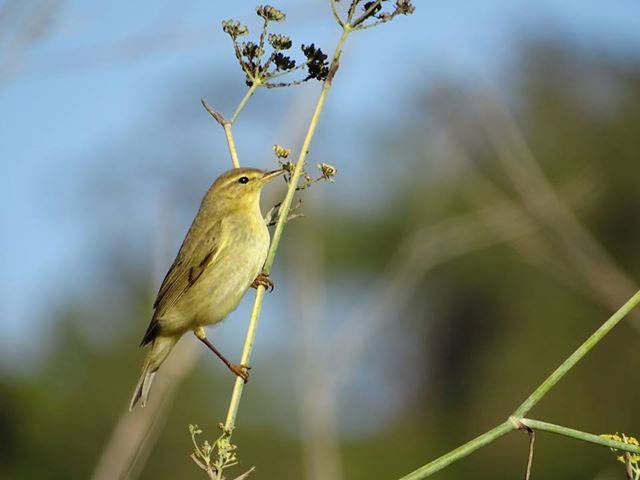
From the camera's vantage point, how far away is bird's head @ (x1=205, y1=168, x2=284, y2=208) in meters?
5.01

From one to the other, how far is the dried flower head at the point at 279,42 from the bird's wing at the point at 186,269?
195cm

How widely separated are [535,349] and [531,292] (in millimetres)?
3210

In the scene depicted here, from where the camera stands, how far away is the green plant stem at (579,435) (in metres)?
2.41

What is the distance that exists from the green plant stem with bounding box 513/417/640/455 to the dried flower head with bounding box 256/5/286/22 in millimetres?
1442

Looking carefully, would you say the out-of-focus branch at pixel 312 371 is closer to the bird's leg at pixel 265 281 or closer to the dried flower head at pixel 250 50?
the bird's leg at pixel 265 281

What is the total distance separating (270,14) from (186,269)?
2.26m

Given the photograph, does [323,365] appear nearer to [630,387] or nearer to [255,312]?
[255,312]

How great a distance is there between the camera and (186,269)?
17.2ft

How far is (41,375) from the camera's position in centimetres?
2264

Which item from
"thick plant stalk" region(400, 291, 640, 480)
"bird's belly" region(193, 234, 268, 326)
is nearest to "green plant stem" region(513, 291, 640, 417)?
"thick plant stalk" region(400, 291, 640, 480)

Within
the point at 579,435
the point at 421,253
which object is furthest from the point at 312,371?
the point at 579,435

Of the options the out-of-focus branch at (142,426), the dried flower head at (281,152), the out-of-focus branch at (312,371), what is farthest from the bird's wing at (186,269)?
the dried flower head at (281,152)

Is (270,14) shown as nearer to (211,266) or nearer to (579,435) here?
(579,435)

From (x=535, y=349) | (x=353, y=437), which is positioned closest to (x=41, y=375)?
(x=353, y=437)
